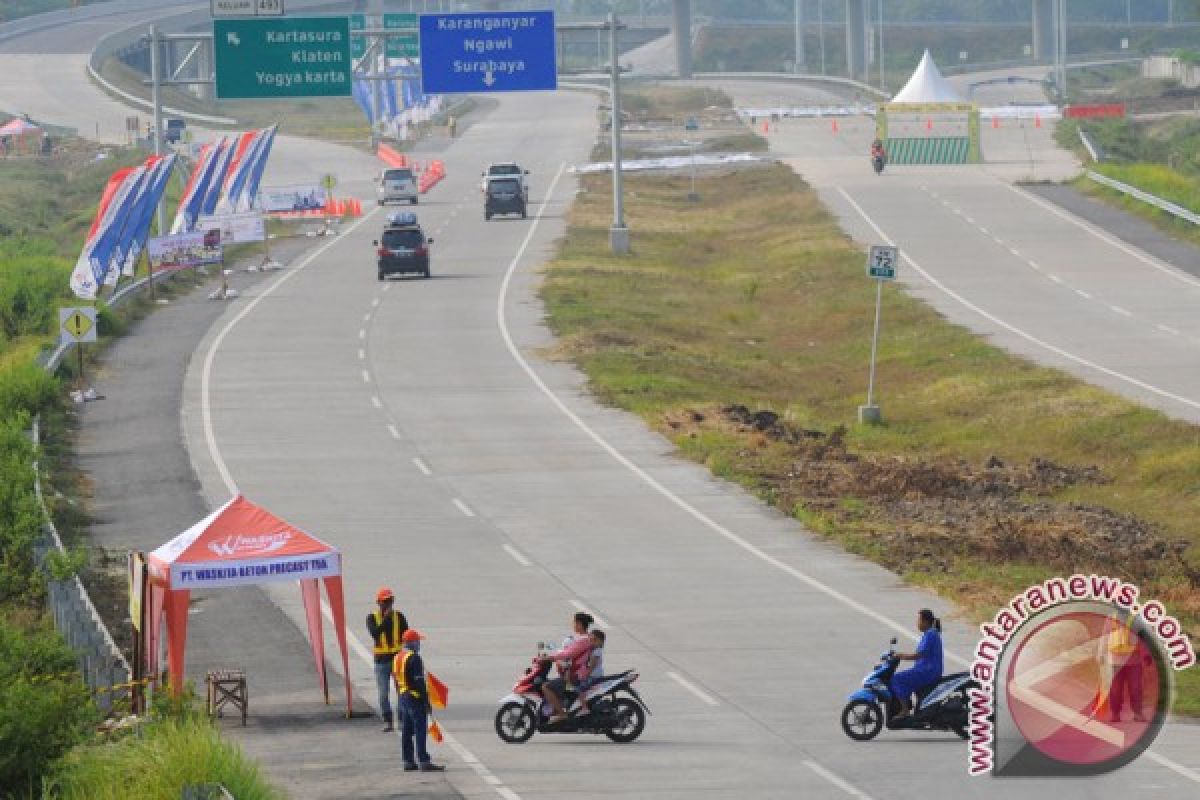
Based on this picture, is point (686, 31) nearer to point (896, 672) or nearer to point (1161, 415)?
point (1161, 415)

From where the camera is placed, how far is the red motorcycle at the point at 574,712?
73.4 ft

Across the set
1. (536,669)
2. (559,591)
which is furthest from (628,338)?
(536,669)

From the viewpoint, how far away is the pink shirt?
22.4 meters

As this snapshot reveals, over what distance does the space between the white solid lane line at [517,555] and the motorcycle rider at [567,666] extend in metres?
10.5

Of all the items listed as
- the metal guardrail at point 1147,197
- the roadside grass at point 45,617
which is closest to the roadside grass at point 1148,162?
the metal guardrail at point 1147,197

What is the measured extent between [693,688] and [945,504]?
12.6 metres

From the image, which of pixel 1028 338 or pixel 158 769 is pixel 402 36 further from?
pixel 158 769

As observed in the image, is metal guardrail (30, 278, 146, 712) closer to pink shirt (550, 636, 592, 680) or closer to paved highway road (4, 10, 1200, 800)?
paved highway road (4, 10, 1200, 800)

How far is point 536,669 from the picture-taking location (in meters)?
→ 22.4

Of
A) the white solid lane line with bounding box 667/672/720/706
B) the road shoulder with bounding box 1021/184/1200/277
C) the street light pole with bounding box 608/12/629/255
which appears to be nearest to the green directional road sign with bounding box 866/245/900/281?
the white solid lane line with bounding box 667/672/720/706

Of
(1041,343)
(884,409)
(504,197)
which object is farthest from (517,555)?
(504,197)

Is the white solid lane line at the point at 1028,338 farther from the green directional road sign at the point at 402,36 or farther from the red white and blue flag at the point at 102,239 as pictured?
the red white and blue flag at the point at 102,239

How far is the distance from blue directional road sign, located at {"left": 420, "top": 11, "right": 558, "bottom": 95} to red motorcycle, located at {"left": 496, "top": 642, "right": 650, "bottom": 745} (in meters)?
49.9

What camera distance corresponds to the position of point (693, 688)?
25.2m
